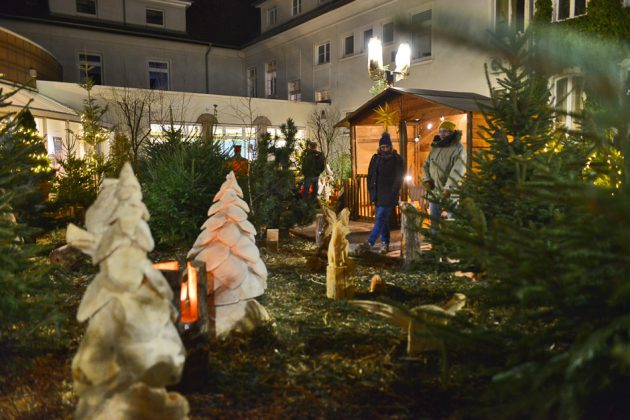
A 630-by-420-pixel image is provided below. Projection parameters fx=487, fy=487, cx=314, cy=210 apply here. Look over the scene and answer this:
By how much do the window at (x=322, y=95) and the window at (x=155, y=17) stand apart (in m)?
11.0

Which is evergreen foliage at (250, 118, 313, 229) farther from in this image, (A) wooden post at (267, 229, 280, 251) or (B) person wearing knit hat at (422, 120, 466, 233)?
(B) person wearing knit hat at (422, 120, 466, 233)

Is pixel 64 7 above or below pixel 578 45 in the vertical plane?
above

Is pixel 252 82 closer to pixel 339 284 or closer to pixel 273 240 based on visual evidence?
pixel 273 240

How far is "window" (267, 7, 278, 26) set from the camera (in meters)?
28.6

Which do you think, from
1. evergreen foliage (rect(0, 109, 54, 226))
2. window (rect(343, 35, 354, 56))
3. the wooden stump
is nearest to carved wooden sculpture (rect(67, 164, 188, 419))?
evergreen foliage (rect(0, 109, 54, 226))

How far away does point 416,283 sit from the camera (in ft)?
20.5

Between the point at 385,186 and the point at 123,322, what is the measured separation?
653 cm

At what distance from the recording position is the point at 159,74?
90.1ft

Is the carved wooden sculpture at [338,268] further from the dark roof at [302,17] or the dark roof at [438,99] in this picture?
the dark roof at [302,17]

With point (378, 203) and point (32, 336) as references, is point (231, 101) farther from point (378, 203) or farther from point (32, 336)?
point (32, 336)

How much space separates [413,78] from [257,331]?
52.8ft

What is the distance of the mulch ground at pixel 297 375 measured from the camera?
306 cm

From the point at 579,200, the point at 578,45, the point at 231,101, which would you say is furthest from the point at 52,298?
the point at 231,101

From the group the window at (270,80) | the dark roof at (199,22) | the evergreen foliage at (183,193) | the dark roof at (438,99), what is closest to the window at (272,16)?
the dark roof at (199,22)
